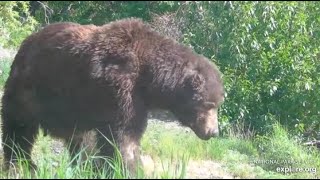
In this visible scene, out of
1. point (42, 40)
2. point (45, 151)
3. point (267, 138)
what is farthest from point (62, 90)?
point (267, 138)

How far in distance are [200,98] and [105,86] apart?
39.5 inches

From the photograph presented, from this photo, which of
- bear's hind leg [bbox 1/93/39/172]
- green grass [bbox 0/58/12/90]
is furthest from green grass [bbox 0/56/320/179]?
bear's hind leg [bbox 1/93/39/172]

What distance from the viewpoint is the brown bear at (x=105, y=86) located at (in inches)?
253

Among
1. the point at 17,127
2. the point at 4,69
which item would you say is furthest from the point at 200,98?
the point at 4,69

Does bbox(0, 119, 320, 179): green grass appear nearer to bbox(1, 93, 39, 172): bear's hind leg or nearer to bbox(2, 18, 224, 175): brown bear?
bbox(1, 93, 39, 172): bear's hind leg

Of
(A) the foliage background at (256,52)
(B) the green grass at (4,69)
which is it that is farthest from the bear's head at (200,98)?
(A) the foliage background at (256,52)

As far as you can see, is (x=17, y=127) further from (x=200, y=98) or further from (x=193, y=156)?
→ (x=193, y=156)

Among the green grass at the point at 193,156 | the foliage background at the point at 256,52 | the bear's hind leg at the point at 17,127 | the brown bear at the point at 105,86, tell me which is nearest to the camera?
the green grass at the point at 193,156

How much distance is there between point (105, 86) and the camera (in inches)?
253

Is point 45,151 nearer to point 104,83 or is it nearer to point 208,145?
point 104,83

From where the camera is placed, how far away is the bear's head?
6.80 m

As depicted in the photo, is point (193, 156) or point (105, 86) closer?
point (105, 86)

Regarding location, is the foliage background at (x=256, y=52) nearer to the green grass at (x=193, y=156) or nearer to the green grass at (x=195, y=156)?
the green grass at (x=195, y=156)

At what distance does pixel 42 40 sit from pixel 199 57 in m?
1.60
